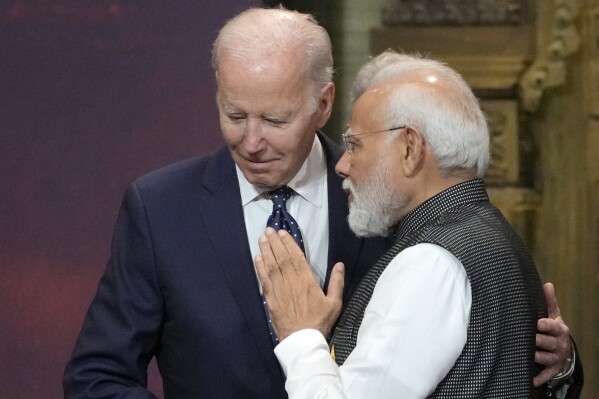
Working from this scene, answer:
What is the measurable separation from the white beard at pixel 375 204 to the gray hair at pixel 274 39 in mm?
283

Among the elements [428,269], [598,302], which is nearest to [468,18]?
[598,302]

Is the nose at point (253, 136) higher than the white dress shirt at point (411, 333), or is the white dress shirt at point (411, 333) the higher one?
the nose at point (253, 136)

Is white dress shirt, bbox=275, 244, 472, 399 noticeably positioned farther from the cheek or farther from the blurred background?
the blurred background

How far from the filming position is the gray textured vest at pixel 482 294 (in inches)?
79.7

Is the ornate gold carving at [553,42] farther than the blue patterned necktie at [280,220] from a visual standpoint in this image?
Yes

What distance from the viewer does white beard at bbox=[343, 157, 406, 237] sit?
220cm

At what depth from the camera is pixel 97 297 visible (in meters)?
2.50

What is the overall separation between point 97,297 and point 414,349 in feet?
2.67

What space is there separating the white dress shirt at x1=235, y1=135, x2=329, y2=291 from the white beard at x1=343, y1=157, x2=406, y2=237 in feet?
0.78

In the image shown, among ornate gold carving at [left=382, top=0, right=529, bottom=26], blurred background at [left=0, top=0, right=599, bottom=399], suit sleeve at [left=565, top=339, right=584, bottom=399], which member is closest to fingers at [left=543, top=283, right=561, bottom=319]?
suit sleeve at [left=565, top=339, right=584, bottom=399]

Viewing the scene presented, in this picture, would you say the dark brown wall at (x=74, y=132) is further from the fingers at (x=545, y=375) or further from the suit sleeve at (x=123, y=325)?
the fingers at (x=545, y=375)

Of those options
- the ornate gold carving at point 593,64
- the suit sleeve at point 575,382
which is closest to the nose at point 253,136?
the suit sleeve at point 575,382

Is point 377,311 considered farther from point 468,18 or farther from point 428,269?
point 468,18

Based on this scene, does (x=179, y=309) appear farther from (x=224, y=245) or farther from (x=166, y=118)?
(x=166, y=118)
